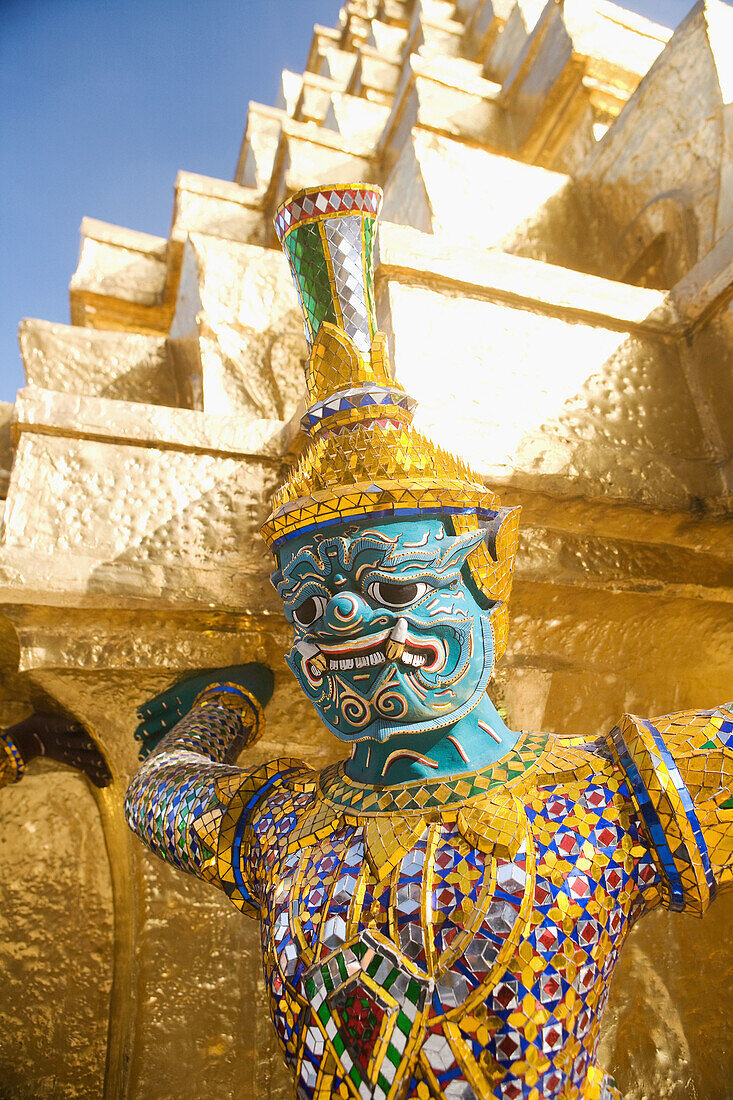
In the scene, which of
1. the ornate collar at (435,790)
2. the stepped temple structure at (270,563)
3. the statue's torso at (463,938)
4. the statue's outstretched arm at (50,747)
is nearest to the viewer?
the statue's torso at (463,938)

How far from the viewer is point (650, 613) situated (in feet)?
7.07

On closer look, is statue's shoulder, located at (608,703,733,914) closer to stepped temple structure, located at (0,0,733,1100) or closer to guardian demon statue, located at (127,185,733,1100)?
guardian demon statue, located at (127,185,733,1100)

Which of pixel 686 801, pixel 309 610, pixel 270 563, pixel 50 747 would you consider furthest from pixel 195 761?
pixel 686 801

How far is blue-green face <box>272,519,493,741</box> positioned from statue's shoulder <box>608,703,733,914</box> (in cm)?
29

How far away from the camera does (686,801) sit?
3.54ft

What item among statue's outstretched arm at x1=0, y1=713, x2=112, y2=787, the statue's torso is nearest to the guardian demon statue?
the statue's torso

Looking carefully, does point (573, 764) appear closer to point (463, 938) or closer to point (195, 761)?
point (463, 938)

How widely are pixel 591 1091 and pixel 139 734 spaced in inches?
52.2

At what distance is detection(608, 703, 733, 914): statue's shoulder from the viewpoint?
1072 millimetres

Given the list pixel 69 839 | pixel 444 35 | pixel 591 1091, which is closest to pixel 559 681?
pixel 591 1091

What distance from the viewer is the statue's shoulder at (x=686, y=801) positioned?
42.2 inches

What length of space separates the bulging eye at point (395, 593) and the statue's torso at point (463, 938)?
34 cm

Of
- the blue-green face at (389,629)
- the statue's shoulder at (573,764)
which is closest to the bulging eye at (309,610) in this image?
the blue-green face at (389,629)

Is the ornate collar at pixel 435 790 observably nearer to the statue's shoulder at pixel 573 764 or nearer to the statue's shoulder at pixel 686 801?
the statue's shoulder at pixel 573 764
